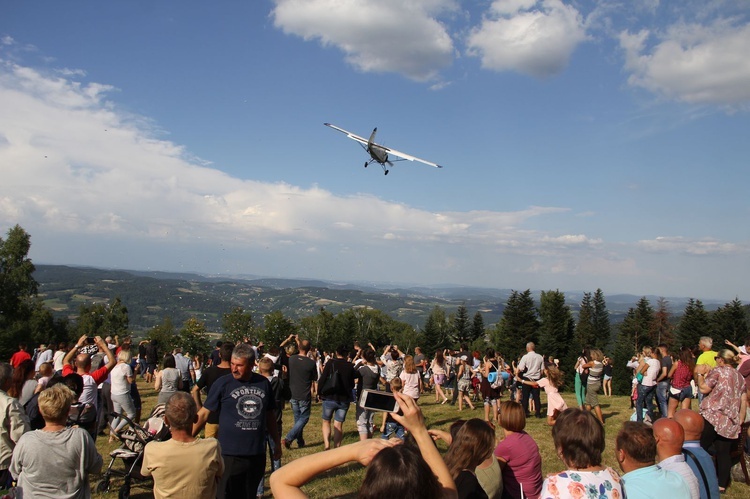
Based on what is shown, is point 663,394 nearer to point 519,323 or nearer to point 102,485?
point 102,485

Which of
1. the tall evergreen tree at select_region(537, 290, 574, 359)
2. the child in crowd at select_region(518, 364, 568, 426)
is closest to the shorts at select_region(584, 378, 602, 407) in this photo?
the child in crowd at select_region(518, 364, 568, 426)

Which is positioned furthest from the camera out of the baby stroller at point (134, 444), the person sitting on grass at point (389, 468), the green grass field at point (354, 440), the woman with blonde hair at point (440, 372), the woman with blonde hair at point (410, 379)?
the woman with blonde hair at point (440, 372)

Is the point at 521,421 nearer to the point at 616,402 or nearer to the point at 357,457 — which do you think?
the point at 357,457

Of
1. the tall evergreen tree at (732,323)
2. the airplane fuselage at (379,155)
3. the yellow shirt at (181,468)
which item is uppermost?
the airplane fuselage at (379,155)

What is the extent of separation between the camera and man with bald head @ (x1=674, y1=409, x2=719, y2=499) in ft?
12.1

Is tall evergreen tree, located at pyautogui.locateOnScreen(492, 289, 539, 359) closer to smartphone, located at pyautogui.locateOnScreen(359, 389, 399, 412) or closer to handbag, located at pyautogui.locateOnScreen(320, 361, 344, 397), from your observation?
handbag, located at pyautogui.locateOnScreen(320, 361, 344, 397)

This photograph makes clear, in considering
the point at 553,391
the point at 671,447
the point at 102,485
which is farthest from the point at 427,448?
the point at 553,391

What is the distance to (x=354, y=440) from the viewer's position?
31.7ft

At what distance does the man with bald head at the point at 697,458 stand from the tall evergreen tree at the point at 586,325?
79.9m

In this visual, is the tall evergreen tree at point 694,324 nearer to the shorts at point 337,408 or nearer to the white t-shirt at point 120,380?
the shorts at point 337,408

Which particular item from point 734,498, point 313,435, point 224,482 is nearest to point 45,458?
point 224,482

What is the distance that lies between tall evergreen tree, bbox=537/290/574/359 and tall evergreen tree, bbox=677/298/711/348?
14.3 metres

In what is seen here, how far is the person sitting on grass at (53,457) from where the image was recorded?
12.1ft

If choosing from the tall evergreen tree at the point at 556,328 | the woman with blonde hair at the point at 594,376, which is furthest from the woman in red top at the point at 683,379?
the tall evergreen tree at the point at 556,328
